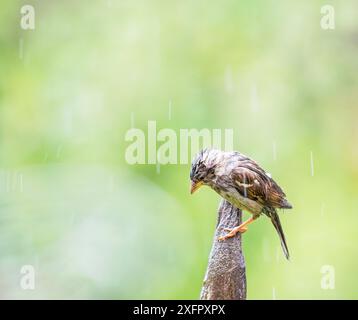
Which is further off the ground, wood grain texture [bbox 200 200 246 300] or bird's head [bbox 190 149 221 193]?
bird's head [bbox 190 149 221 193]

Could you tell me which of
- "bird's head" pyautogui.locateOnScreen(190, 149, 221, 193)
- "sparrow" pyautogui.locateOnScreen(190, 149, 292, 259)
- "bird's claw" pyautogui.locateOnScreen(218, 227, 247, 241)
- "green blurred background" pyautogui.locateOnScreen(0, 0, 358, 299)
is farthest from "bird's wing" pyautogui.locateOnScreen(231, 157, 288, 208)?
"green blurred background" pyautogui.locateOnScreen(0, 0, 358, 299)

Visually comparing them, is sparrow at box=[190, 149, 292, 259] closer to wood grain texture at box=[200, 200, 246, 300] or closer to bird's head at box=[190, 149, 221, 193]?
bird's head at box=[190, 149, 221, 193]

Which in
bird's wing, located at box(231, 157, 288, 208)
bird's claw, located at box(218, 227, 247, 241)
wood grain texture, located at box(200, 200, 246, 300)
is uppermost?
bird's wing, located at box(231, 157, 288, 208)

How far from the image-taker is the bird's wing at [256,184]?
4.52 meters

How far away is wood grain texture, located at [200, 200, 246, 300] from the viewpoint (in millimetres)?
3801

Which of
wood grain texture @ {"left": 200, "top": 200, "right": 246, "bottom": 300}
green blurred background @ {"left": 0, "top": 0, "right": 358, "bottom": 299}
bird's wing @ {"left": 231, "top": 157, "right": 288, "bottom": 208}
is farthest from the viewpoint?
green blurred background @ {"left": 0, "top": 0, "right": 358, "bottom": 299}

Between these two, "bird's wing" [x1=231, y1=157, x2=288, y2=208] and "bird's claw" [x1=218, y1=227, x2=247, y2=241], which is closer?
"bird's claw" [x1=218, y1=227, x2=247, y2=241]

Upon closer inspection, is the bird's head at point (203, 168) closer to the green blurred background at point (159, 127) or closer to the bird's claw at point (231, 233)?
the bird's claw at point (231, 233)

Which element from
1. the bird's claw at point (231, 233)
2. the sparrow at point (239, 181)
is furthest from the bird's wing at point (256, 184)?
the bird's claw at point (231, 233)

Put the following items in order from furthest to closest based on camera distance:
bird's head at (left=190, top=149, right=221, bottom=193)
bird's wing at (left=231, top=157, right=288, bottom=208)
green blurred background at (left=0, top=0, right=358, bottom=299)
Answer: green blurred background at (left=0, top=0, right=358, bottom=299) < bird's wing at (left=231, top=157, right=288, bottom=208) < bird's head at (left=190, top=149, right=221, bottom=193)

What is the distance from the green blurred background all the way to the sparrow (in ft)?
8.39

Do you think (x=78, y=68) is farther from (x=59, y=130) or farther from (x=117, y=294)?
(x=117, y=294)

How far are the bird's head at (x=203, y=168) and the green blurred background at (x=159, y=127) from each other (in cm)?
265
